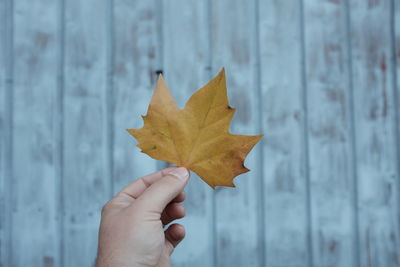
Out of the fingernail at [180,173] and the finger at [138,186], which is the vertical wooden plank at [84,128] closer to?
the finger at [138,186]

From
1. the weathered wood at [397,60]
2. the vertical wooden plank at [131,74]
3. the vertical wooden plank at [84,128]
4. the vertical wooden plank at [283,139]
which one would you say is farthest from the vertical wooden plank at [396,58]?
the vertical wooden plank at [84,128]

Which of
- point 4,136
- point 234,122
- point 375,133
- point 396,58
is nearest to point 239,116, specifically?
point 234,122

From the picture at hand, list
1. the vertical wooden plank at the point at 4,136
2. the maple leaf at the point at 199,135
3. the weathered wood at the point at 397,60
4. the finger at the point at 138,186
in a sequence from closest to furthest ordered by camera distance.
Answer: the maple leaf at the point at 199,135, the finger at the point at 138,186, the vertical wooden plank at the point at 4,136, the weathered wood at the point at 397,60

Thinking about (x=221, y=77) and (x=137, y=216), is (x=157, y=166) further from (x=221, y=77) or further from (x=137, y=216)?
(x=221, y=77)

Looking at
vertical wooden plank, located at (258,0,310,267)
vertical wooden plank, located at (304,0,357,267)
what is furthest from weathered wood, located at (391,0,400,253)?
vertical wooden plank, located at (258,0,310,267)

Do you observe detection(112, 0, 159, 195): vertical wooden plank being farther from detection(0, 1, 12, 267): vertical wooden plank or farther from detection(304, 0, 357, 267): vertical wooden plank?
detection(304, 0, 357, 267): vertical wooden plank

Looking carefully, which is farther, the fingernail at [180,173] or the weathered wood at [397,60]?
the weathered wood at [397,60]

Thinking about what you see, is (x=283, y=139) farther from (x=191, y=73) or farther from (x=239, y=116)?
(x=191, y=73)
